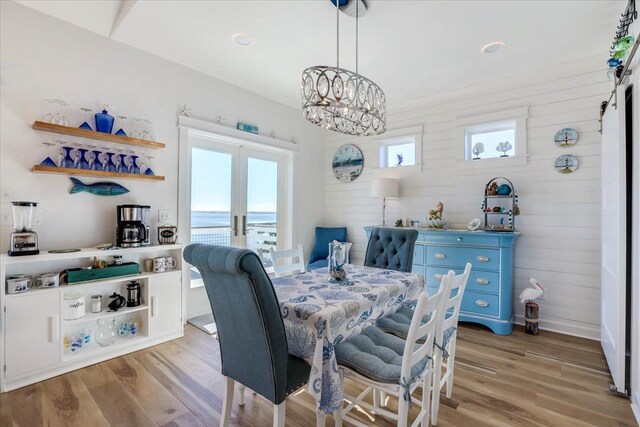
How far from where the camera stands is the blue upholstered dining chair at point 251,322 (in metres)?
1.28

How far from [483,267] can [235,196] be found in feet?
9.98

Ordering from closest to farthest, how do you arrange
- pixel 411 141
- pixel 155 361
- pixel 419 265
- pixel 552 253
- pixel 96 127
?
1. pixel 155 361
2. pixel 96 127
3. pixel 552 253
4. pixel 419 265
5. pixel 411 141

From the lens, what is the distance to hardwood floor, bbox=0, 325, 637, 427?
1816 mm

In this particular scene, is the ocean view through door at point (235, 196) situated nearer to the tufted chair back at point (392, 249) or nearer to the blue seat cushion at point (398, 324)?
the tufted chair back at point (392, 249)

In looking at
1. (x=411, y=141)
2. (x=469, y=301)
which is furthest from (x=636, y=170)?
(x=411, y=141)

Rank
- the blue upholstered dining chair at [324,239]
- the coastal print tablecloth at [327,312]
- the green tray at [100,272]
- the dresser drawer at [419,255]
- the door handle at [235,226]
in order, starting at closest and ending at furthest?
the coastal print tablecloth at [327,312] < the green tray at [100,272] < the dresser drawer at [419,255] < the door handle at [235,226] < the blue upholstered dining chair at [324,239]

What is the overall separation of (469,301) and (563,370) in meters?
0.99

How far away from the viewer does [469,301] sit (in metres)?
3.29

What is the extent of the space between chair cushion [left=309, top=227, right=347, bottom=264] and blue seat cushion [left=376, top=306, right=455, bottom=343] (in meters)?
2.40

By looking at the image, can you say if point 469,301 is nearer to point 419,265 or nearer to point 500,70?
point 419,265

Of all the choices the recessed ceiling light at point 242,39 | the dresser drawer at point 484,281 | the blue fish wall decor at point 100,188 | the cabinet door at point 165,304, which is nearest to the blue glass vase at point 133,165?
the blue fish wall decor at point 100,188

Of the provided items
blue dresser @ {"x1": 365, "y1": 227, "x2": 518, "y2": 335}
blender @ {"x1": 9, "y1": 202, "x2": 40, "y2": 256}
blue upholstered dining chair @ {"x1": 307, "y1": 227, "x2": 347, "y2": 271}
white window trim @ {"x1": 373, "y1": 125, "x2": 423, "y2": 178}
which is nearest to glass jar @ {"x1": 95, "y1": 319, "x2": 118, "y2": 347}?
blender @ {"x1": 9, "y1": 202, "x2": 40, "y2": 256}

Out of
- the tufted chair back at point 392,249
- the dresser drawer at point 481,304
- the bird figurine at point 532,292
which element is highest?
the tufted chair back at point 392,249

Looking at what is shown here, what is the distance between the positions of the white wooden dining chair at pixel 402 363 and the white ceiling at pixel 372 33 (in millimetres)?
2141
